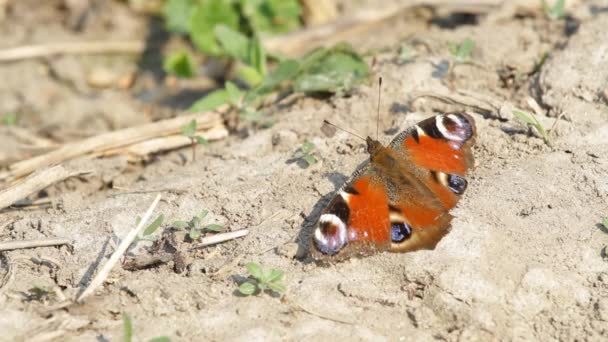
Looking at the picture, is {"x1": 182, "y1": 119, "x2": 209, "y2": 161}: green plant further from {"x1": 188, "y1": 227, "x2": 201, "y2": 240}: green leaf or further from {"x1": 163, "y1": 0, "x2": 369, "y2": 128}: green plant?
{"x1": 188, "y1": 227, "x2": 201, "y2": 240}: green leaf

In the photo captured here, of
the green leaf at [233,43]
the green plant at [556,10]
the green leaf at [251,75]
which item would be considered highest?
the green plant at [556,10]

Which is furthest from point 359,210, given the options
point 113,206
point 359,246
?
point 113,206

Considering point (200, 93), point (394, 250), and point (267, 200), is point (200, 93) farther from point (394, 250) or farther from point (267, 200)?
point (394, 250)

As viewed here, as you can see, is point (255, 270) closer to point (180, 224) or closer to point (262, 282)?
point (262, 282)

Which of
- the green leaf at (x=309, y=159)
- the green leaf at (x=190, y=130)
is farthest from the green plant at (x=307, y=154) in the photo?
the green leaf at (x=190, y=130)

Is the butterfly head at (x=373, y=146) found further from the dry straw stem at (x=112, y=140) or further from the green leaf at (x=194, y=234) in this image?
the dry straw stem at (x=112, y=140)

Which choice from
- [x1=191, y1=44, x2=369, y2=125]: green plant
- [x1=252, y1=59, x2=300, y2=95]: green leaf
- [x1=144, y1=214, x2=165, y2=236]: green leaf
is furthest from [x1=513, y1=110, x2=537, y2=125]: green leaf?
[x1=144, y1=214, x2=165, y2=236]: green leaf

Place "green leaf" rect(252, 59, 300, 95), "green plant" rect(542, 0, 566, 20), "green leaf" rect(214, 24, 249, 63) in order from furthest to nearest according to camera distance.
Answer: "green leaf" rect(214, 24, 249, 63)
"green plant" rect(542, 0, 566, 20)
"green leaf" rect(252, 59, 300, 95)
